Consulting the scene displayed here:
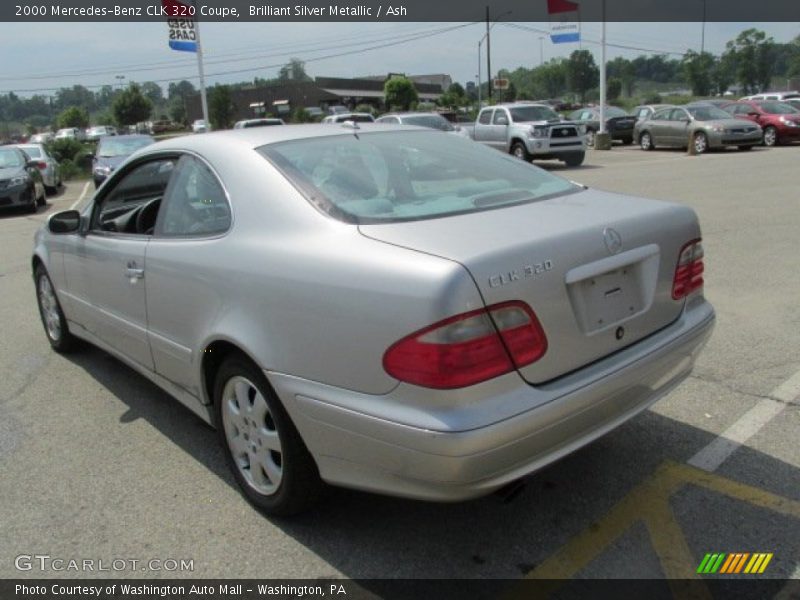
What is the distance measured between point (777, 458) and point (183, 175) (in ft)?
10.2

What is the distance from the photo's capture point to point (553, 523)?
2906mm

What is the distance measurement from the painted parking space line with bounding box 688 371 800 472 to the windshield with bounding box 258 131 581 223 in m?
1.40

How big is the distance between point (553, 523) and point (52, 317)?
4.05 meters

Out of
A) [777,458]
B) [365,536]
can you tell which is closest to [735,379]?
[777,458]

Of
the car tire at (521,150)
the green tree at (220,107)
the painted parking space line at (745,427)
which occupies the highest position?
the green tree at (220,107)

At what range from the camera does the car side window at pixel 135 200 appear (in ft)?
12.7

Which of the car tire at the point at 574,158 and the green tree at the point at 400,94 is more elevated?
the green tree at the point at 400,94

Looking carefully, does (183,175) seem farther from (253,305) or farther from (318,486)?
(318,486)

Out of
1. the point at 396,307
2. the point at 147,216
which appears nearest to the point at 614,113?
the point at 147,216

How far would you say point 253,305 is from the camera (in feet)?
9.11

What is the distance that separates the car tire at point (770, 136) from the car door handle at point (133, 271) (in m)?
24.4

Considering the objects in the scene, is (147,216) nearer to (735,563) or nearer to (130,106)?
(735,563)

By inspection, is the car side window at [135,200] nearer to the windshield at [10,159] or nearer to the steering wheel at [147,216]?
the steering wheel at [147,216]

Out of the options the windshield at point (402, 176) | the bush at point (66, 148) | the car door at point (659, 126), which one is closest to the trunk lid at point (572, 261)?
the windshield at point (402, 176)
